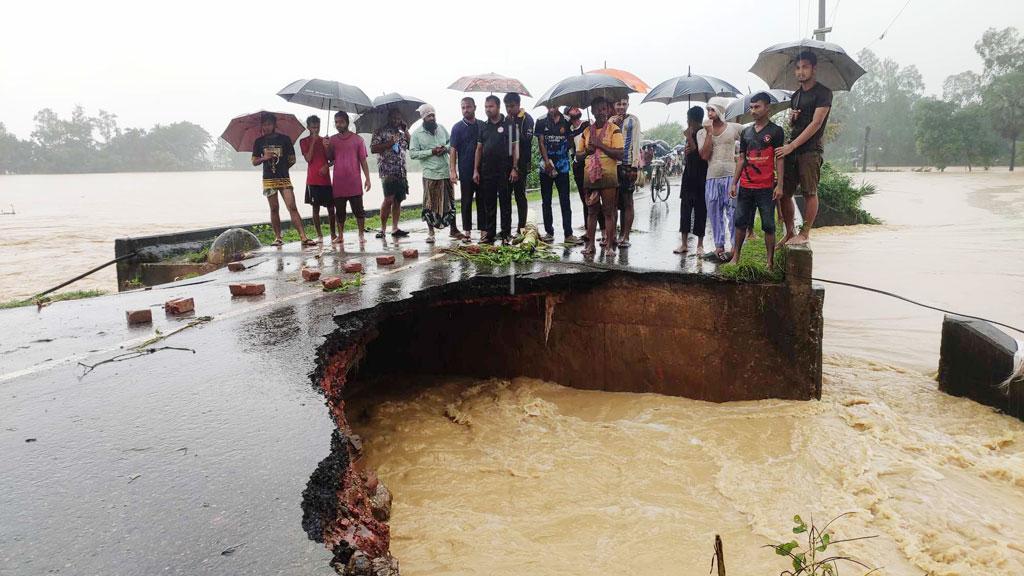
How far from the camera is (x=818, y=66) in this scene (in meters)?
6.42

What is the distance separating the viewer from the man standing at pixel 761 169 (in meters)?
5.89

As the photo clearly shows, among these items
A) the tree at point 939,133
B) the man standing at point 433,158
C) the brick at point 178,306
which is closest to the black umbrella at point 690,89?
the man standing at point 433,158

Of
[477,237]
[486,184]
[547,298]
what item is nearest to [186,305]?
[547,298]

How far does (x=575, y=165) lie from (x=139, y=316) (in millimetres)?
5081

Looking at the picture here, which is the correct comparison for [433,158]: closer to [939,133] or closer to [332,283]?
[332,283]

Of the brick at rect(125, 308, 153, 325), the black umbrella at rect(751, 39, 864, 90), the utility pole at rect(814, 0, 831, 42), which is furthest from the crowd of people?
the utility pole at rect(814, 0, 831, 42)

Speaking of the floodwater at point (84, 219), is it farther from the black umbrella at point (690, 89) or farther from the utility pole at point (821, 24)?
the utility pole at point (821, 24)

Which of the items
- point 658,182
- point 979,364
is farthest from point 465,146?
point 658,182

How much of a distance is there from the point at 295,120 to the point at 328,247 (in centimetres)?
186

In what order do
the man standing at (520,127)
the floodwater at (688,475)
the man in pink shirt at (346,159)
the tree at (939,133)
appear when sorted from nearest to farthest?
1. the floodwater at (688,475)
2. the man standing at (520,127)
3. the man in pink shirt at (346,159)
4. the tree at (939,133)

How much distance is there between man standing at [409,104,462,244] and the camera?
862cm

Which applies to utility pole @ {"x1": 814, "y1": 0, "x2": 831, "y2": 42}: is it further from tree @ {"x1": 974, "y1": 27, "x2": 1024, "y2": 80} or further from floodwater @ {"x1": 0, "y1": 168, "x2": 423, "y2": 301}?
tree @ {"x1": 974, "y1": 27, "x2": 1024, "y2": 80}

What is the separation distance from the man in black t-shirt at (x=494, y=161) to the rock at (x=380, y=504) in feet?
15.2

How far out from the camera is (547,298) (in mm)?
6570
